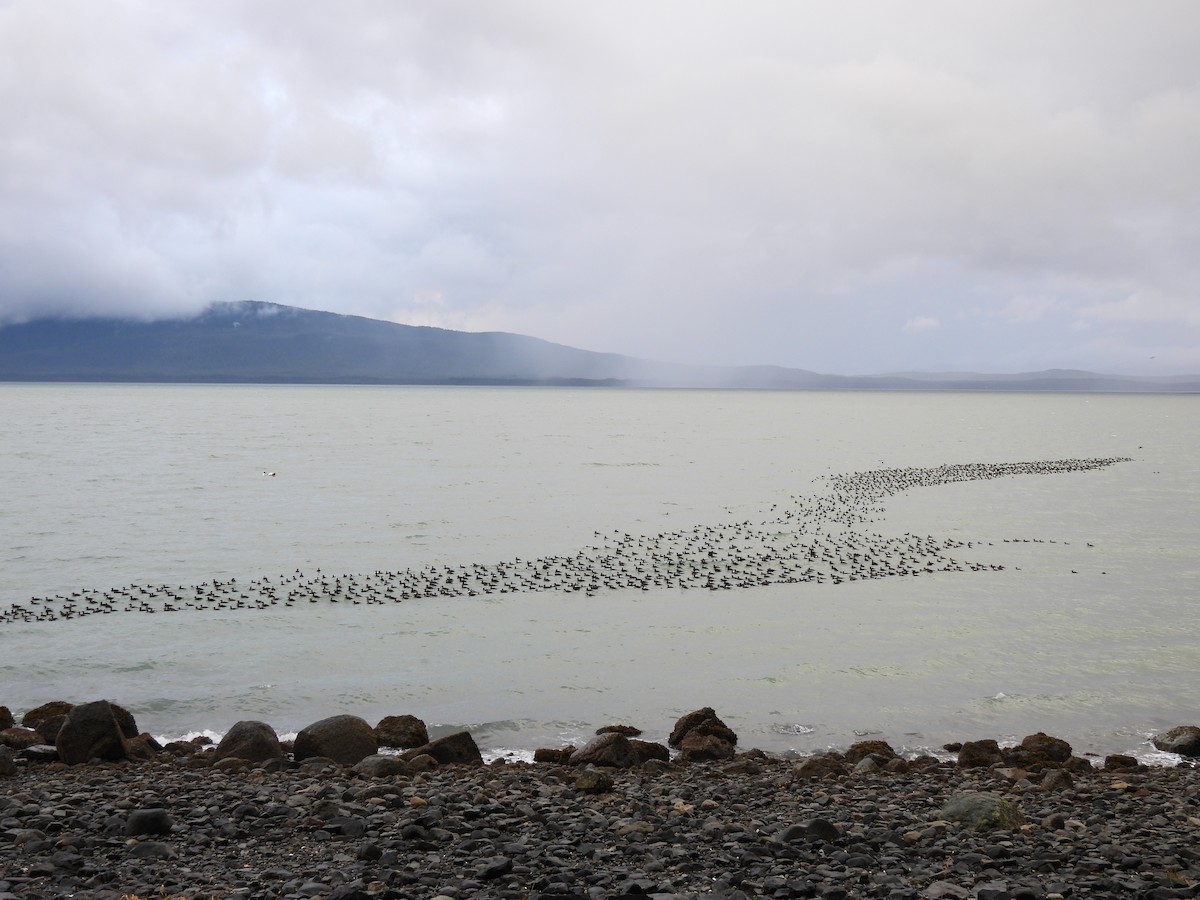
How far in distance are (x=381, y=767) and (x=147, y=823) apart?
3.60m

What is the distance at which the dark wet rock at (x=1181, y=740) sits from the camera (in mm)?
15469

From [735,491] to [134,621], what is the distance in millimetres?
34976

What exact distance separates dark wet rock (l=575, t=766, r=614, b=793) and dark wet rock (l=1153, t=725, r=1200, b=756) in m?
9.86

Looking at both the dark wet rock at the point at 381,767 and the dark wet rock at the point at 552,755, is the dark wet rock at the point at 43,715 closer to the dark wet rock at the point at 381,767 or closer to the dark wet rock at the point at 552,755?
the dark wet rock at the point at 381,767

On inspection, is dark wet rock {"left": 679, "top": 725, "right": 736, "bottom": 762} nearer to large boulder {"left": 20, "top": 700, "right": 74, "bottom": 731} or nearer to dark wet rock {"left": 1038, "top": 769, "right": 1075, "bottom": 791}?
dark wet rock {"left": 1038, "top": 769, "right": 1075, "bottom": 791}

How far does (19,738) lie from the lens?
48.1 feet

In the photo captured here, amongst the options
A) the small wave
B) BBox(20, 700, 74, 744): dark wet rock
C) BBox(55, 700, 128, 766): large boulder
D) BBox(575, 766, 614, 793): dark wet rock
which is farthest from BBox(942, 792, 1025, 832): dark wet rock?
the small wave

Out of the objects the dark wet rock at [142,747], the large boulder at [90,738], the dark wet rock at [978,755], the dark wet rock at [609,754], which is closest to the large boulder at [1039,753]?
the dark wet rock at [978,755]

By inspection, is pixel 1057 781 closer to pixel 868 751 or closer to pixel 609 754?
pixel 868 751

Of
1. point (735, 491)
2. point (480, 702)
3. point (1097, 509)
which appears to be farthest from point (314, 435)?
point (480, 702)

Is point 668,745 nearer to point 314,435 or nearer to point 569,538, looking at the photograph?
point 569,538

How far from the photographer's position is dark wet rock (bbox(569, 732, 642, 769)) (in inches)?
556

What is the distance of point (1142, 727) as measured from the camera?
17047mm

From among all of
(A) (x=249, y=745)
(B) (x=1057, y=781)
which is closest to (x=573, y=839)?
(A) (x=249, y=745)
